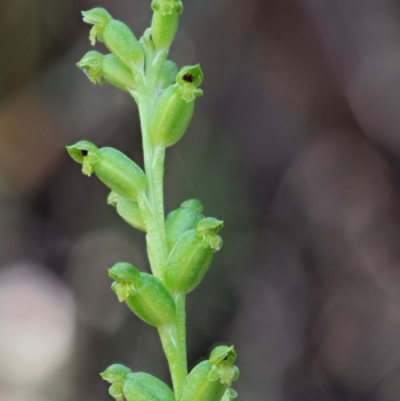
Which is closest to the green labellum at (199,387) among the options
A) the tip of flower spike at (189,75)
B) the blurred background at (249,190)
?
the tip of flower spike at (189,75)

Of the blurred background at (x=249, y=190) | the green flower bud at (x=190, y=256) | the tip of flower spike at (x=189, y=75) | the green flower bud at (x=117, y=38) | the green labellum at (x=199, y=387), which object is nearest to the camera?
the green labellum at (x=199, y=387)

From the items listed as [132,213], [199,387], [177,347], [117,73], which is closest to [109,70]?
[117,73]

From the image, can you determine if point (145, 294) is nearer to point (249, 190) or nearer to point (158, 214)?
point (158, 214)

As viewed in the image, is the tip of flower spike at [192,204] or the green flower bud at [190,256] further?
the tip of flower spike at [192,204]

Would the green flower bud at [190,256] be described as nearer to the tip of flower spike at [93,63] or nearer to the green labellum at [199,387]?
the green labellum at [199,387]

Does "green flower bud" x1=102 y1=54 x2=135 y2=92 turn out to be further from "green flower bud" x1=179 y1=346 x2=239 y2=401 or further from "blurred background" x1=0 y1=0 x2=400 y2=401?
"blurred background" x1=0 y1=0 x2=400 y2=401

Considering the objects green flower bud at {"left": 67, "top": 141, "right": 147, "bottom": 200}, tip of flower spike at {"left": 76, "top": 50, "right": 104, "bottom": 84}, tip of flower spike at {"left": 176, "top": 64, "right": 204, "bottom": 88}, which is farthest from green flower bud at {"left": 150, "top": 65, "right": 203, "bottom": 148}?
tip of flower spike at {"left": 76, "top": 50, "right": 104, "bottom": 84}

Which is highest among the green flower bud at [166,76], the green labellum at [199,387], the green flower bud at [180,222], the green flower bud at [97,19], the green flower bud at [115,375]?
the green flower bud at [97,19]

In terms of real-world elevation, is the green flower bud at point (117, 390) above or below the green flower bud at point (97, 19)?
below
